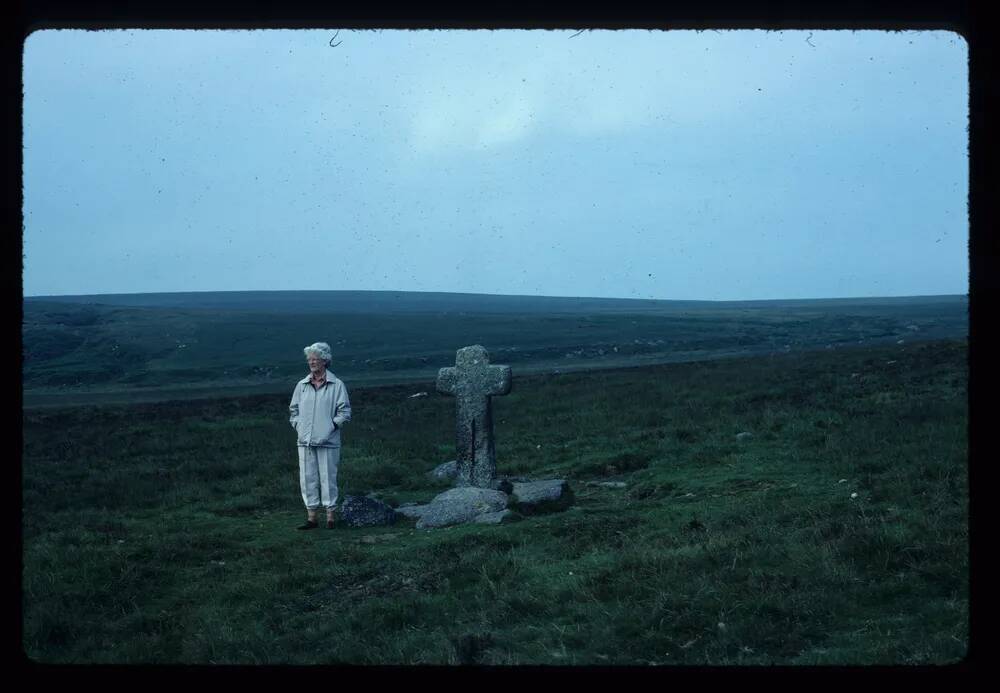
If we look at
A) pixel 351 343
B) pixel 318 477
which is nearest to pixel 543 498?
pixel 318 477

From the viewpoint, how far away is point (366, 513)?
10430mm

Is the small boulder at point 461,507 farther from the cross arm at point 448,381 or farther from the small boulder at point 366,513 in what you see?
the cross arm at point 448,381

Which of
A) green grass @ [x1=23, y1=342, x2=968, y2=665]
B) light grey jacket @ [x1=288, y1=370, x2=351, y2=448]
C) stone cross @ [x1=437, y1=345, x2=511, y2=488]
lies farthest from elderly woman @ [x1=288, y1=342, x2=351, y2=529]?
stone cross @ [x1=437, y1=345, x2=511, y2=488]

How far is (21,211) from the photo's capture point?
7.54 feet

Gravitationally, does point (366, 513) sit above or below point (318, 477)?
below

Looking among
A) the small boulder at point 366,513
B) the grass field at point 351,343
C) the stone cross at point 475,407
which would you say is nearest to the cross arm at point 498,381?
the stone cross at point 475,407

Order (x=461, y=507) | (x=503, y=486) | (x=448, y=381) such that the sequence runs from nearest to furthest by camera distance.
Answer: (x=461, y=507), (x=503, y=486), (x=448, y=381)

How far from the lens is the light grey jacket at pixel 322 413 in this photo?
10.6 metres

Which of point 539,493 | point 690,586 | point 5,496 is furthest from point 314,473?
point 5,496

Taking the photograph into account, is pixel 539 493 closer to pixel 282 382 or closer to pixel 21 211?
pixel 21 211

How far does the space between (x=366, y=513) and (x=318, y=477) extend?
29.8 inches

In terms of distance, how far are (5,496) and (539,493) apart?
8.63 metres

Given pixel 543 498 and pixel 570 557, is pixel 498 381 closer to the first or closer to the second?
pixel 543 498

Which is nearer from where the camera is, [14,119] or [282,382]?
[14,119]
